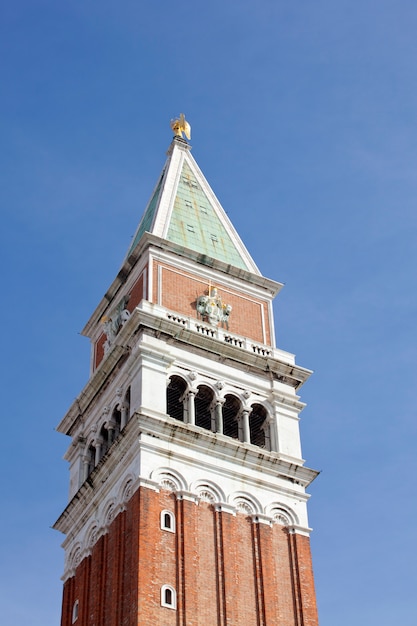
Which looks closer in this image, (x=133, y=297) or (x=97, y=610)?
(x=97, y=610)

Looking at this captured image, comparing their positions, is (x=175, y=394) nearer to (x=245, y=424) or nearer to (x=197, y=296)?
(x=245, y=424)

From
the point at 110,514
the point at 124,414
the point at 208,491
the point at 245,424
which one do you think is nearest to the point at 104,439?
the point at 124,414

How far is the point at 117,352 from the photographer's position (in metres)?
64.2

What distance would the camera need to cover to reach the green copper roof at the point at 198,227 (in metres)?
72.1

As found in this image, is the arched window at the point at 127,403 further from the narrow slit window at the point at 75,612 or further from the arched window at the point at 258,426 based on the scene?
the narrow slit window at the point at 75,612

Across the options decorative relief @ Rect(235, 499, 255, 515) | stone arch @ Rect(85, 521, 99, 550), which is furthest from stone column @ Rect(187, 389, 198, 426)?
stone arch @ Rect(85, 521, 99, 550)

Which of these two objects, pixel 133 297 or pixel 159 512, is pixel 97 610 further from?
pixel 133 297

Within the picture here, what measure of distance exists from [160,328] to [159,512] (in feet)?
36.8

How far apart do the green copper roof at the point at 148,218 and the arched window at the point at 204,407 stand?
1343cm

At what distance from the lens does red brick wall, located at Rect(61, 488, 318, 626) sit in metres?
52.8

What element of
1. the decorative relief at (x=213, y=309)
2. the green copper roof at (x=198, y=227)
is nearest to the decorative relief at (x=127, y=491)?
the decorative relief at (x=213, y=309)

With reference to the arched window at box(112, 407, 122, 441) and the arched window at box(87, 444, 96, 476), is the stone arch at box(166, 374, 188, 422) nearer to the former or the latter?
the arched window at box(112, 407, 122, 441)

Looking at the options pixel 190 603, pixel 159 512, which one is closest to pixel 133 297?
pixel 159 512

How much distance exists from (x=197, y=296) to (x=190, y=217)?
322 inches
